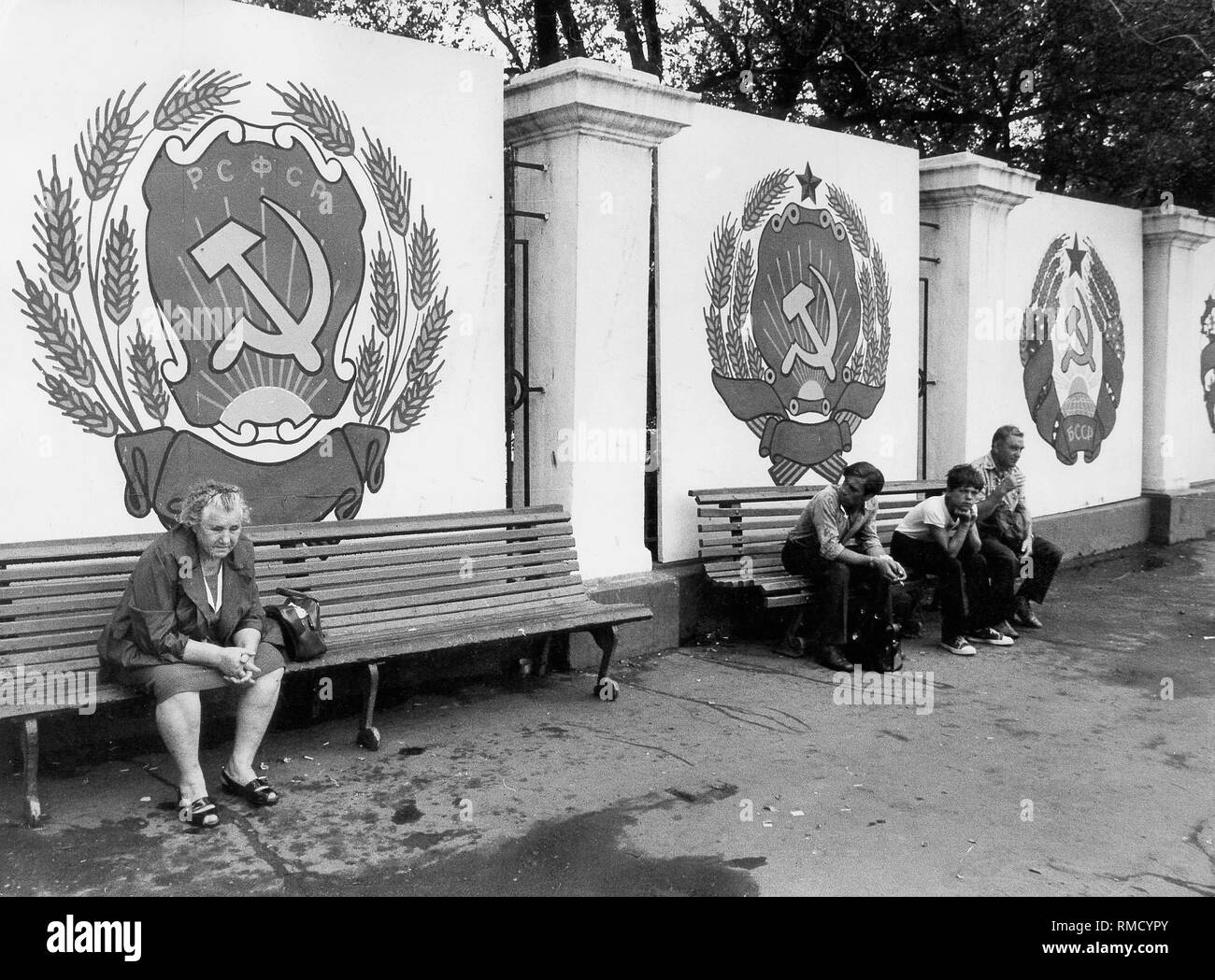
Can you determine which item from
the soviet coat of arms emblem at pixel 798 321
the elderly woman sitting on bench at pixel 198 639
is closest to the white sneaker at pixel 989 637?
the soviet coat of arms emblem at pixel 798 321

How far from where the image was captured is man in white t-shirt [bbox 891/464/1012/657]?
703 centimetres

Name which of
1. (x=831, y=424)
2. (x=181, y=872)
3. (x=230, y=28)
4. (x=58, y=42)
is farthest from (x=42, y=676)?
(x=831, y=424)

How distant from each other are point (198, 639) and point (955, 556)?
4.33 metres

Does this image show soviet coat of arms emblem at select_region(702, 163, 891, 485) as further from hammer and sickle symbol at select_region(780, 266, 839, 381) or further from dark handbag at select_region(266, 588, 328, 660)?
dark handbag at select_region(266, 588, 328, 660)

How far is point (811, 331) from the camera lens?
7.90 meters

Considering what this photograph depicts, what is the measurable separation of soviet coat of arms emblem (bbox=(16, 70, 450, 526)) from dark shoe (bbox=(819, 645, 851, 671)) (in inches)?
98.5

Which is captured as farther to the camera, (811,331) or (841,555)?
(811,331)

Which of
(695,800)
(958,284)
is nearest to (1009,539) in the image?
(958,284)

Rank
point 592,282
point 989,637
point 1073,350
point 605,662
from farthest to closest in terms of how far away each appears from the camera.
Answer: point 1073,350 → point 989,637 → point 592,282 → point 605,662

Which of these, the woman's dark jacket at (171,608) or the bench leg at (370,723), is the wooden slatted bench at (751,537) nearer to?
the bench leg at (370,723)

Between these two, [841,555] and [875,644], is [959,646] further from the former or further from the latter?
[841,555]

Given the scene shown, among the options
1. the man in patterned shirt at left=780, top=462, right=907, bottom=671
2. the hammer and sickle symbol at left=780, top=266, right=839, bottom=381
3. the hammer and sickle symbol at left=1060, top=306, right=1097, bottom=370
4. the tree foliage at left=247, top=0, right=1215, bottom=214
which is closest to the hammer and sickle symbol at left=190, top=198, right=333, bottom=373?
the man in patterned shirt at left=780, top=462, right=907, bottom=671

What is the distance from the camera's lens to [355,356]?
19.0 ft

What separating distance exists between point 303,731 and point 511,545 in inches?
52.7
